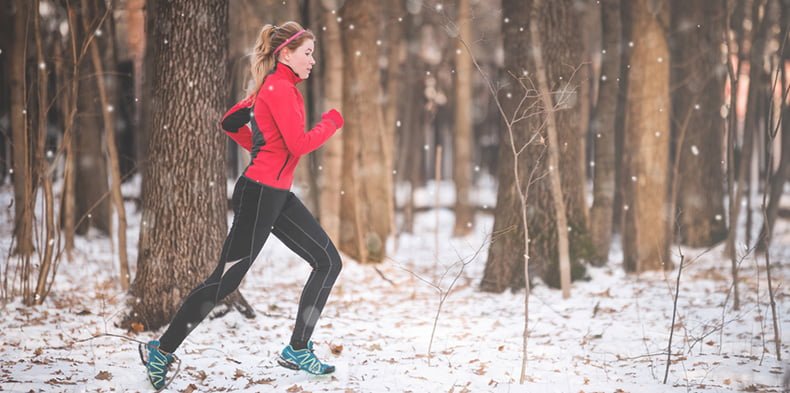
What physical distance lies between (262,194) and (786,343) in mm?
3599

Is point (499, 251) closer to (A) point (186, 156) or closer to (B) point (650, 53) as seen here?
(B) point (650, 53)

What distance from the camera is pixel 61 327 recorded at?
507 cm

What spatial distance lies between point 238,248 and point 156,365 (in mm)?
729

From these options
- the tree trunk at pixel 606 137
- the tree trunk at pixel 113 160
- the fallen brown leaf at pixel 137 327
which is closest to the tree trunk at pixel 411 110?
→ the tree trunk at pixel 606 137

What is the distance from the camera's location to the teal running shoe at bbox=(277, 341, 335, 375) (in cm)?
401

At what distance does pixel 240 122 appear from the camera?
3.96 meters

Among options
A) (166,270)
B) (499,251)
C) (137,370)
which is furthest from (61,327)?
(499,251)

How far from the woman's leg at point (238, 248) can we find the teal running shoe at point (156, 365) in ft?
0.12

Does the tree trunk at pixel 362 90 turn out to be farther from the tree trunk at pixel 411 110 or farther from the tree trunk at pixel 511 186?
the tree trunk at pixel 411 110

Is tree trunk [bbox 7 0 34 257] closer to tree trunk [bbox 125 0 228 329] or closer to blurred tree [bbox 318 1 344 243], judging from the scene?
tree trunk [bbox 125 0 228 329]

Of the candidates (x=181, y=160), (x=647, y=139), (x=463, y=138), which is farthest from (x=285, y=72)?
(x=463, y=138)

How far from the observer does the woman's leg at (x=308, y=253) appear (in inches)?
154

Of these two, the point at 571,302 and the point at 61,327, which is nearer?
the point at 61,327

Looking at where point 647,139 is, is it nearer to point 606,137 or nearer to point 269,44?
point 606,137
